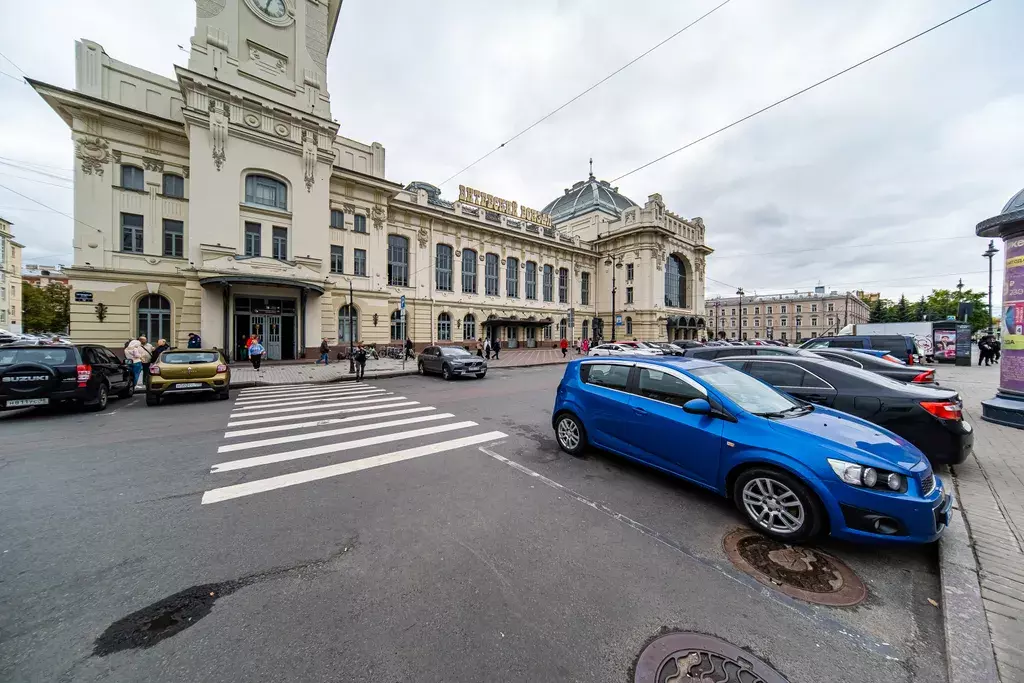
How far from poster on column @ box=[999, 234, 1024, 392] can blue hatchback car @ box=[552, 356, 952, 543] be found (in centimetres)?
696

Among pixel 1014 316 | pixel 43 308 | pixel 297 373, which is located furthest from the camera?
pixel 43 308

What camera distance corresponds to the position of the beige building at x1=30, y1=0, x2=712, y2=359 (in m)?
18.1

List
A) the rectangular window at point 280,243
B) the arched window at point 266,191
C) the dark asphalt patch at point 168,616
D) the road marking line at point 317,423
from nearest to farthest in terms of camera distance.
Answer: the dark asphalt patch at point 168,616 < the road marking line at point 317,423 < the arched window at point 266,191 < the rectangular window at point 280,243

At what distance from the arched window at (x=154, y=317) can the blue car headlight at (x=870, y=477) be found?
26.7 meters

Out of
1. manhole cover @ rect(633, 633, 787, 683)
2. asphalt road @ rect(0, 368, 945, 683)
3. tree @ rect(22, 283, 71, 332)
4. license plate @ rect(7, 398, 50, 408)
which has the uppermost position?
tree @ rect(22, 283, 71, 332)

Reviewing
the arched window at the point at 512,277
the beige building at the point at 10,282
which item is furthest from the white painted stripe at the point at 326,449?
the beige building at the point at 10,282

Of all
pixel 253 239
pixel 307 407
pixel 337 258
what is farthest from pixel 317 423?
pixel 337 258

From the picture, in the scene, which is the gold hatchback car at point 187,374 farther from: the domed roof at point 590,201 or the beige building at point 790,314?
the beige building at point 790,314

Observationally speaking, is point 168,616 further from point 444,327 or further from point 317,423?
point 444,327

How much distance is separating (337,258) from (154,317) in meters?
10.2

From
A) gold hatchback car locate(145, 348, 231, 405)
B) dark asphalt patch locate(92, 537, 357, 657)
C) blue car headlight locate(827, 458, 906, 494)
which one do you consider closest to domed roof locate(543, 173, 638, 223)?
gold hatchback car locate(145, 348, 231, 405)

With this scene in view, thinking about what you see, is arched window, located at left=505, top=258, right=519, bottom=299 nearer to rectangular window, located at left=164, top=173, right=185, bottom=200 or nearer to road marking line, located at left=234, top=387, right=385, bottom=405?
rectangular window, located at left=164, top=173, right=185, bottom=200

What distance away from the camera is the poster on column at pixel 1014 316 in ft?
23.1

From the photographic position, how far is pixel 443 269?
3303cm
